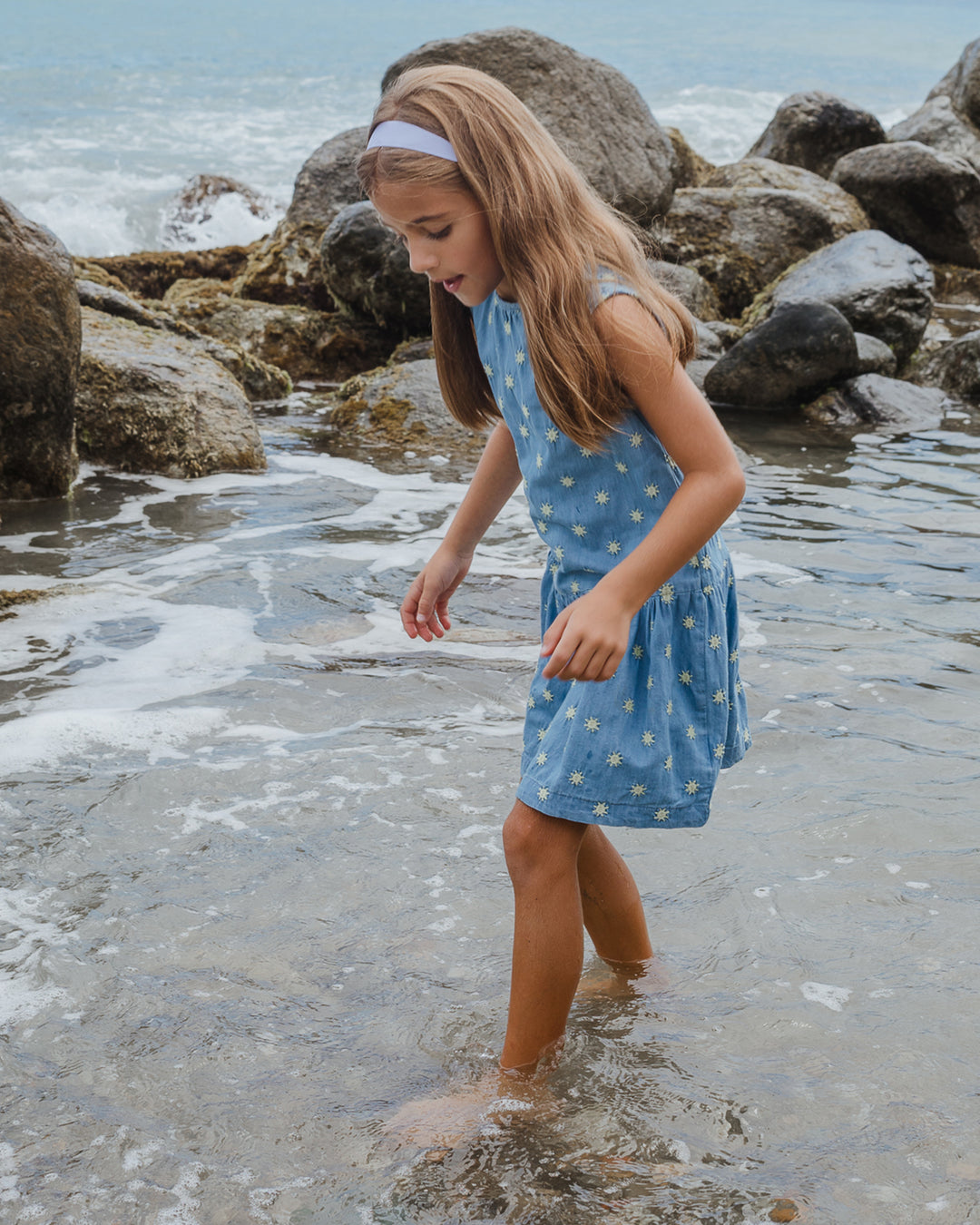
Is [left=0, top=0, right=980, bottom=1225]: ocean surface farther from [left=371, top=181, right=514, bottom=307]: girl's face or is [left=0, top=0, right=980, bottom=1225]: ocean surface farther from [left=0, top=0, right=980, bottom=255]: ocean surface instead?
[left=0, top=0, right=980, bottom=255]: ocean surface

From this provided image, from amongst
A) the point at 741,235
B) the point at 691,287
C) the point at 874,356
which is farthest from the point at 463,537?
the point at 741,235

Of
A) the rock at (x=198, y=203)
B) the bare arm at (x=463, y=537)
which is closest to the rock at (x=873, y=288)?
the bare arm at (x=463, y=537)

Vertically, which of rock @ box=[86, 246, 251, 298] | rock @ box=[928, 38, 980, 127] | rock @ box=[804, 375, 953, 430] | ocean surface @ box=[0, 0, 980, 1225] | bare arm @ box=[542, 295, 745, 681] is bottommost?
ocean surface @ box=[0, 0, 980, 1225]

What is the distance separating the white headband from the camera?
1915 millimetres

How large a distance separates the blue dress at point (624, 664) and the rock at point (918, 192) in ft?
42.5

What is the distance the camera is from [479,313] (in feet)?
7.30

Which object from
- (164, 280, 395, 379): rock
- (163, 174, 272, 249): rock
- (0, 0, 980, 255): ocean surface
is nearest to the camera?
(164, 280, 395, 379): rock

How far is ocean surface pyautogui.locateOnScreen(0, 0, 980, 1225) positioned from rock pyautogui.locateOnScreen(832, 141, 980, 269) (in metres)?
8.12

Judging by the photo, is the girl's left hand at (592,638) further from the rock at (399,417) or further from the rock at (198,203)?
the rock at (198,203)

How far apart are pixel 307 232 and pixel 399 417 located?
12.9 ft

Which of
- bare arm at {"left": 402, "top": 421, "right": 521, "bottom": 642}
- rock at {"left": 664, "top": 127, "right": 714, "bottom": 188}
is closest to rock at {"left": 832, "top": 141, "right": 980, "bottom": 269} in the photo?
rock at {"left": 664, "top": 127, "right": 714, "bottom": 188}

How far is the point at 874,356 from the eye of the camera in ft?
32.3

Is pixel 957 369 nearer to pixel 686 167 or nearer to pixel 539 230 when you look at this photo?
pixel 686 167

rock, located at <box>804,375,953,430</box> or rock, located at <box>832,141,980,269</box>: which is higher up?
rock, located at <box>832,141,980,269</box>
